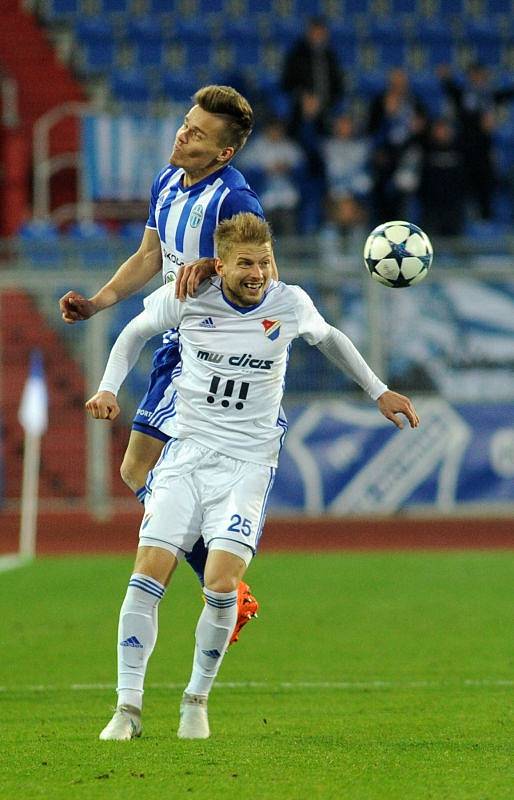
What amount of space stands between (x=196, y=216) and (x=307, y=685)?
2455 mm

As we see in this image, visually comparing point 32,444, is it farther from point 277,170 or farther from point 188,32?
point 188,32

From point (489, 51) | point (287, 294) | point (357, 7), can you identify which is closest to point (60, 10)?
point (357, 7)

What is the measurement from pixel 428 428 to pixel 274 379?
10993 millimetres

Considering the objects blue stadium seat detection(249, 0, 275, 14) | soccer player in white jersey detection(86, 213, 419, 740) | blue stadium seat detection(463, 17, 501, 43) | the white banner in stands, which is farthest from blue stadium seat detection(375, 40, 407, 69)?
soccer player in white jersey detection(86, 213, 419, 740)

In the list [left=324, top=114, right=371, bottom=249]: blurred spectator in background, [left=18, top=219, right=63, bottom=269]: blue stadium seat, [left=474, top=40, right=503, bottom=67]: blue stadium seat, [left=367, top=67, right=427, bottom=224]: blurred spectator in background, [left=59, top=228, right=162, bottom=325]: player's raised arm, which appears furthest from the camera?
[left=474, top=40, right=503, bottom=67]: blue stadium seat

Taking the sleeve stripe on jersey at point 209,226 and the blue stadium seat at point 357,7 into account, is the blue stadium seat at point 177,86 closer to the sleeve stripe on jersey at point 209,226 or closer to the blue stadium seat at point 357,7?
the blue stadium seat at point 357,7

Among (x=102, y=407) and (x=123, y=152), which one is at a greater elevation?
(x=102, y=407)

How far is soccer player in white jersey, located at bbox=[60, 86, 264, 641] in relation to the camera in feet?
21.0

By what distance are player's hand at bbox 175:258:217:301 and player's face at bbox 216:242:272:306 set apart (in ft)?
0.14

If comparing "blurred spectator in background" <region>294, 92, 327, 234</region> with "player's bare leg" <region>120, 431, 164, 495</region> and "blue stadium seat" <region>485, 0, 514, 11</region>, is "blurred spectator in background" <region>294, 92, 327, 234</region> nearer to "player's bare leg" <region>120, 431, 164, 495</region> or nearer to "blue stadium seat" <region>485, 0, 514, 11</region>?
"blue stadium seat" <region>485, 0, 514, 11</region>

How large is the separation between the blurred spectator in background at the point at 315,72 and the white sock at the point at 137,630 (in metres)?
14.3

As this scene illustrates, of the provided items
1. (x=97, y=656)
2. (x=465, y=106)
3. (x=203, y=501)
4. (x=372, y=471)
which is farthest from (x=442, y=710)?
(x=465, y=106)

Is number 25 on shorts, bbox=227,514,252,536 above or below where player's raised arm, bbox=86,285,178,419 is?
below

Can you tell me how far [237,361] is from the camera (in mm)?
6027
